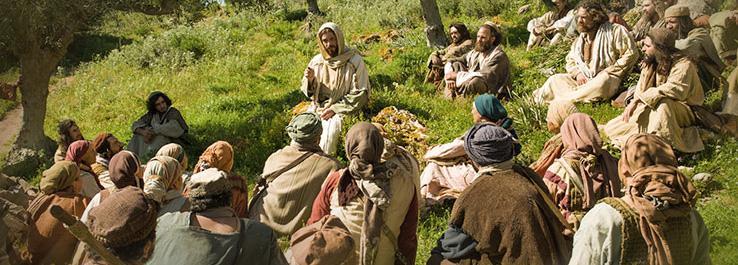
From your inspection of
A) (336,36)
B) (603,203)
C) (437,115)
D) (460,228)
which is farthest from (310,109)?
(603,203)

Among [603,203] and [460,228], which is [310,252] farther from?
[603,203]

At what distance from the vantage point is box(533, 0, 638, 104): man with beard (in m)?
8.91

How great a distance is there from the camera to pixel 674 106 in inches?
284

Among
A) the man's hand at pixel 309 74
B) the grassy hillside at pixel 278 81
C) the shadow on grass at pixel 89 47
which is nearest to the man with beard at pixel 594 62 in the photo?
the grassy hillside at pixel 278 81

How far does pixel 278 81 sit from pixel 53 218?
9117mm

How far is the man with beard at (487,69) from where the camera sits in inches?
384

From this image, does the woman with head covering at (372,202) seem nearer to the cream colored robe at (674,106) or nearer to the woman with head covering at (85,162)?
the woman with head covering at (85,162)

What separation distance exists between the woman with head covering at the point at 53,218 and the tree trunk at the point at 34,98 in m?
7.42

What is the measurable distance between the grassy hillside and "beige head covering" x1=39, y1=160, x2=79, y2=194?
3.10m

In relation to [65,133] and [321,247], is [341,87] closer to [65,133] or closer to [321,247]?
[65,133]

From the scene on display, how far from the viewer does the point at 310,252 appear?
3.55m

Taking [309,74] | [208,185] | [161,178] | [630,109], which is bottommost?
[630,109]

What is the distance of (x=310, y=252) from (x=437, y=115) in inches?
255

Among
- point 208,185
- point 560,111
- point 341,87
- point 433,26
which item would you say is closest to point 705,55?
point 560,111
